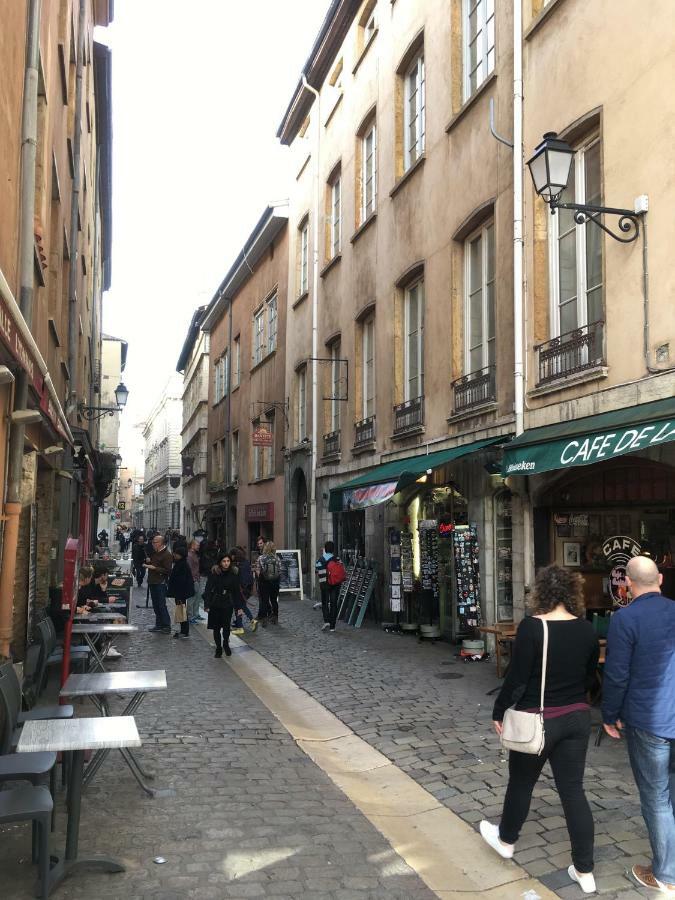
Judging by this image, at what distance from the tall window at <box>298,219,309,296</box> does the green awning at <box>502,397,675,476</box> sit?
1353 centimetres

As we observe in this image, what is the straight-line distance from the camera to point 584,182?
9086mm

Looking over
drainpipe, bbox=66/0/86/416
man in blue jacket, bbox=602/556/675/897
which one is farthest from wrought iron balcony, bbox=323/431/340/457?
man in blue jacket, bbox=602/556/675/897

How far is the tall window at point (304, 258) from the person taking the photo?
22.0m

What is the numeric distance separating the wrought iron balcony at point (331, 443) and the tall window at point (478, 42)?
8070 millimetres

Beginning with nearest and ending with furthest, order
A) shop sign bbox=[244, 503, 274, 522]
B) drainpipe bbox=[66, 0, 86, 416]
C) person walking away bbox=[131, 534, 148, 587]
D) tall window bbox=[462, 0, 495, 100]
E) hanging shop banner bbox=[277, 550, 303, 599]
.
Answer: tall window bbox=[462, 0, 495, 100] < drainpipe bbox=[66, 0, 86, 416] < hanging shop banner bbox=[277, 550, 303, 599] < person walking away bbox=[131, 534, 148, 587] < shop sign bbox=[244, 503, 274, 522]

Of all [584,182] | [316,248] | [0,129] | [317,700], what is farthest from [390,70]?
[317,700]

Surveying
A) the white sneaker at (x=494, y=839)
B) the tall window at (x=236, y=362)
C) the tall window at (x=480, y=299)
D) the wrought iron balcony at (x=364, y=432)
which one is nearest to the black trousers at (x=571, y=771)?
the white sneaker at (x=494, y=839)

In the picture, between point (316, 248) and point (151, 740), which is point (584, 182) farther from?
point (316, 248)

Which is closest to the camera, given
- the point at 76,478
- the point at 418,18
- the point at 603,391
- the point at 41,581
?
the point at 603,391

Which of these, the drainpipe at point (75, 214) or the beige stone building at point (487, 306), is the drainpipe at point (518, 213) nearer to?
the beige stone building at point (487, 306)

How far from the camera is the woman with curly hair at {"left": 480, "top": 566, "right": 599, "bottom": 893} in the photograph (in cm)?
386

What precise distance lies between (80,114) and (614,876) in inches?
579

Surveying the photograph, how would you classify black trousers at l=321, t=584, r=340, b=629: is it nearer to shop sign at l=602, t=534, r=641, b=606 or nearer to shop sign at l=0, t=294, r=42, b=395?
shop sign at l=602, t=534, r=641, b=606

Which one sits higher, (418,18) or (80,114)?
(418,18)
